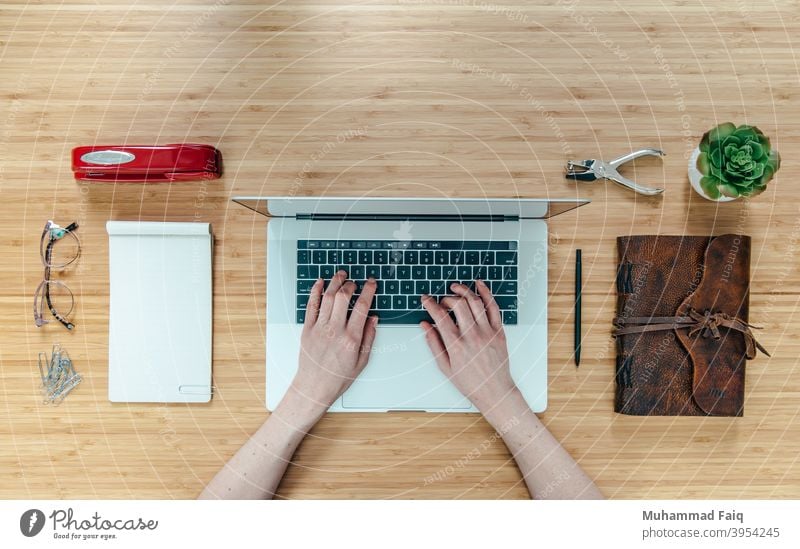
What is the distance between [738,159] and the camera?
675 mm

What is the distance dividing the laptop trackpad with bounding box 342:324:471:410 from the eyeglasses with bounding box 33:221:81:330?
0.47m

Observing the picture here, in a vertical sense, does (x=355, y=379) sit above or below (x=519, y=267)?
below

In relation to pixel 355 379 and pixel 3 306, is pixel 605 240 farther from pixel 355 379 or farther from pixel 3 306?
pixel 3 306

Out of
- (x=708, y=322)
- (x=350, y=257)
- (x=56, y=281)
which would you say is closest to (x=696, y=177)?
(x=708, y=322)

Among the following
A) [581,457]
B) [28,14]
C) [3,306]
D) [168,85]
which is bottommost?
[581,457]

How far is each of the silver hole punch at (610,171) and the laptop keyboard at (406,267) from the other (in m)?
0.16

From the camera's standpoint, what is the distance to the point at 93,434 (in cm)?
78

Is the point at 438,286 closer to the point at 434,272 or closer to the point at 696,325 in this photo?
the point at 434,272

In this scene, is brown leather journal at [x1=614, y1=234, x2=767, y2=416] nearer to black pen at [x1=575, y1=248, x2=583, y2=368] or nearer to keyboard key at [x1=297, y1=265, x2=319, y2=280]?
black pen at [x1=575, y1=248, x2=583, y2=368]

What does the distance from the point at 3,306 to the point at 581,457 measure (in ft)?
3.07

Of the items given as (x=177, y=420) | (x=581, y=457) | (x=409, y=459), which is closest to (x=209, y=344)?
(x=177, y=420)

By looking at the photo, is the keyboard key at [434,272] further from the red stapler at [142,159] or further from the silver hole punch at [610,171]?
the red stapler at [142,159]

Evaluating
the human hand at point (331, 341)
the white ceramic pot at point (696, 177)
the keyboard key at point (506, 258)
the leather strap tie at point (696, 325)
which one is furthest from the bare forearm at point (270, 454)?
the white ceramic pot at point (696, 177)

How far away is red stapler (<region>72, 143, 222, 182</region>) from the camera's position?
724 mm
